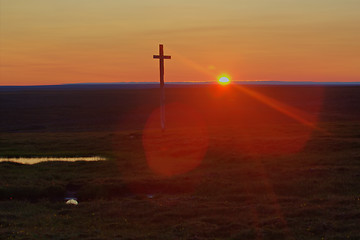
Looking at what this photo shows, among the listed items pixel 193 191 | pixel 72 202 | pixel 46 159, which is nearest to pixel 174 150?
pixel 46 159

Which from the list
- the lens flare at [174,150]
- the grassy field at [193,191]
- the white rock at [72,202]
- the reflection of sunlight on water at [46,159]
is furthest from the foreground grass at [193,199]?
the reflection of sunlight on water at [46,159]

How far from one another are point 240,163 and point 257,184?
16.3ft

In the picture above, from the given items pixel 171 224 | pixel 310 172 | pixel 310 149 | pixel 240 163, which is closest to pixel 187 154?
pixel 240 163

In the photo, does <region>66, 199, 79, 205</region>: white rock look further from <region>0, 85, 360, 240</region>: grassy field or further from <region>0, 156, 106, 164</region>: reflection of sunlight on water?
<region>0, 156, 106, 164</region>: reflection of sunlight on water

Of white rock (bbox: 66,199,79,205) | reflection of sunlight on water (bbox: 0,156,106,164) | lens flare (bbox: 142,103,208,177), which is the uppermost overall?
lens flare (bbox: 142,103,208,177)

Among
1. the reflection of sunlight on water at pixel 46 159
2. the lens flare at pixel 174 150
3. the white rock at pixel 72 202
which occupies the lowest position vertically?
the white rock at pixel 72 202

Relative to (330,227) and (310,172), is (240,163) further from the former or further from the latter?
(330,227)

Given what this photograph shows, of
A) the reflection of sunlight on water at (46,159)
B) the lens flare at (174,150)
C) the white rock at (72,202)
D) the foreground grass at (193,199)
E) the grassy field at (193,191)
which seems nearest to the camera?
the foreground grass at (193,199)

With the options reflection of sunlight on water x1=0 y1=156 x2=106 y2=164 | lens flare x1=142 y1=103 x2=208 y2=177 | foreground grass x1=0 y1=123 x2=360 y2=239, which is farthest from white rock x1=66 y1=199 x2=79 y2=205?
reflection of sunlight on water x1=0 y1=156 x2=106 y2=164

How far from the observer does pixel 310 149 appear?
23844 millimetres

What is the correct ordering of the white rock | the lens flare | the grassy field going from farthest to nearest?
the lens flare < the white rock < the grassy field

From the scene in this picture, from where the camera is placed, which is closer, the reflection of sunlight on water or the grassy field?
the grassy field

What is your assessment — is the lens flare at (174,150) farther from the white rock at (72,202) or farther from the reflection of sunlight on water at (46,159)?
the white rock at (72,202)

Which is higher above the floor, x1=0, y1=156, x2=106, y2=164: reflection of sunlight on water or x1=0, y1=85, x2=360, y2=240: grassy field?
x1=0, y1=85, x2=360, y2=240: grassy field
